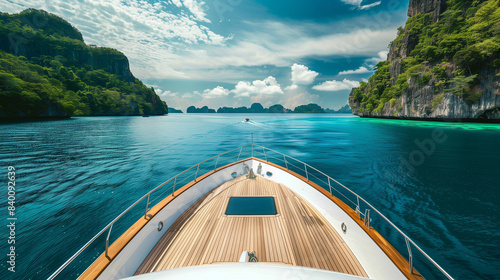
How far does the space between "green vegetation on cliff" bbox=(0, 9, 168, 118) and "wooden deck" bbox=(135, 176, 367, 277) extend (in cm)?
6249

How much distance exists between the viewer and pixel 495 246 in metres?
4.44

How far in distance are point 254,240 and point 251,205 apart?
139 centimetres

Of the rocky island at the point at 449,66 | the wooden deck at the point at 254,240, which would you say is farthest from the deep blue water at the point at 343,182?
the rocky island at the point at 449,66

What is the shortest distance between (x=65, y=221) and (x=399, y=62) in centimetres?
7264

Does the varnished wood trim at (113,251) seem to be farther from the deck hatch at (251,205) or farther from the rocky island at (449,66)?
the rocky island at (449,66)

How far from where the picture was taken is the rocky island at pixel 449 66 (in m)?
31.7

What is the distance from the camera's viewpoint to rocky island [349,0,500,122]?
104 feet

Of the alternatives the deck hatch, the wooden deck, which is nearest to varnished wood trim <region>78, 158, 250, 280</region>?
the wooden deck

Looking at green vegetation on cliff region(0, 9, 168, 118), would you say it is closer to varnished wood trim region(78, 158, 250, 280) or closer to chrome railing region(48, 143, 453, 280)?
chrome railing region(48, 143, 453, 280)

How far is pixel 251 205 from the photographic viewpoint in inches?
185

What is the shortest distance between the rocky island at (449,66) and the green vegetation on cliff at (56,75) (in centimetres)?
9298

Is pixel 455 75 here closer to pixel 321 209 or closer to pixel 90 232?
pixel 321 209

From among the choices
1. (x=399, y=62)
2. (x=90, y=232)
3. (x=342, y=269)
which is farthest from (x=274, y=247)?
(x=399, y=62)

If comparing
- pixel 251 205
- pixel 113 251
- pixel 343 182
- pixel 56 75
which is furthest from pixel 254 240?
pixel 56 75
